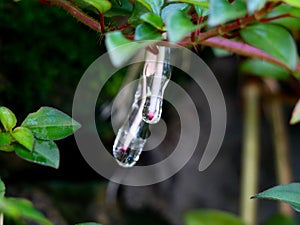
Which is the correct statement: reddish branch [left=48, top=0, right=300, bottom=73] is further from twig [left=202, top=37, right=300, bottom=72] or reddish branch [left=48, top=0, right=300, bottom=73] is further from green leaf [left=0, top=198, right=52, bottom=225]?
green leaf [left=0, top=198, right=52, bottom=225]

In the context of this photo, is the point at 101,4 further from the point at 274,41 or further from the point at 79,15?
the point at 274,41

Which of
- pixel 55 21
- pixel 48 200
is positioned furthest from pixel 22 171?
pixel 55 21

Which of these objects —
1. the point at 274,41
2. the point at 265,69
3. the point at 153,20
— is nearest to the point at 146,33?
the point at 153,20

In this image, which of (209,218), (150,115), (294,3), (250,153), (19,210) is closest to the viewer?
(19,210)

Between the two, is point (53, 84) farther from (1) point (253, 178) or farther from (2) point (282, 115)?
(2) point (282, 115)

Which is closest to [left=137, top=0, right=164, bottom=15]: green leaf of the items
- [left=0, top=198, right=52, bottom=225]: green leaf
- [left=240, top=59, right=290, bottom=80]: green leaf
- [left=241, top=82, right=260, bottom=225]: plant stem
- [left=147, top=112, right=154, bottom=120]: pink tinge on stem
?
[left=147, top=112, right=154, bottom=120]: pink tinge on stem

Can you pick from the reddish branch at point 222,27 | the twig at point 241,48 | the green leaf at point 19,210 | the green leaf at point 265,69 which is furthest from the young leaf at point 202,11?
the green leaf at point 265,69

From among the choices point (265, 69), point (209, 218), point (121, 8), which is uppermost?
point (121, 8)
